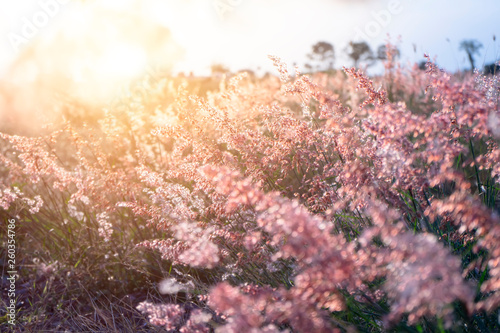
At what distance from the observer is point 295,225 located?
1.15 metres

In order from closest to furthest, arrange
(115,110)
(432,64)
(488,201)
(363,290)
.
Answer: (363,290)
(432,64)
(488,201)
(115,110)

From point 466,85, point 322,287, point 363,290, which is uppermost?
point 466,85

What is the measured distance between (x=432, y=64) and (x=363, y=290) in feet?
4.49

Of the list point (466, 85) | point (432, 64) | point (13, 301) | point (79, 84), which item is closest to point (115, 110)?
point (79, 84)

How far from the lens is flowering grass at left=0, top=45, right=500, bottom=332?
1193 mm

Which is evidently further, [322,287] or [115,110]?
[115,110]

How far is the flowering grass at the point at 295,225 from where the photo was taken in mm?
1193

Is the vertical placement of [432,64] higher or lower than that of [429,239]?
higher

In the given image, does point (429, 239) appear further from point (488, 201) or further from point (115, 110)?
point (115, 110)

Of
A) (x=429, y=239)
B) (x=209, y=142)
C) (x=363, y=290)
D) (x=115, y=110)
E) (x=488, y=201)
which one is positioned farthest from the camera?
(x=115, y=110)

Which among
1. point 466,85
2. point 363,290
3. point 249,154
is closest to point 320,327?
point 363,290

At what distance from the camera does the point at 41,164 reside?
3945mm

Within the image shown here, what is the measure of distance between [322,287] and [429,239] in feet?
1.09

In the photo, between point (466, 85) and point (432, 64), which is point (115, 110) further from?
point (466, 85)
